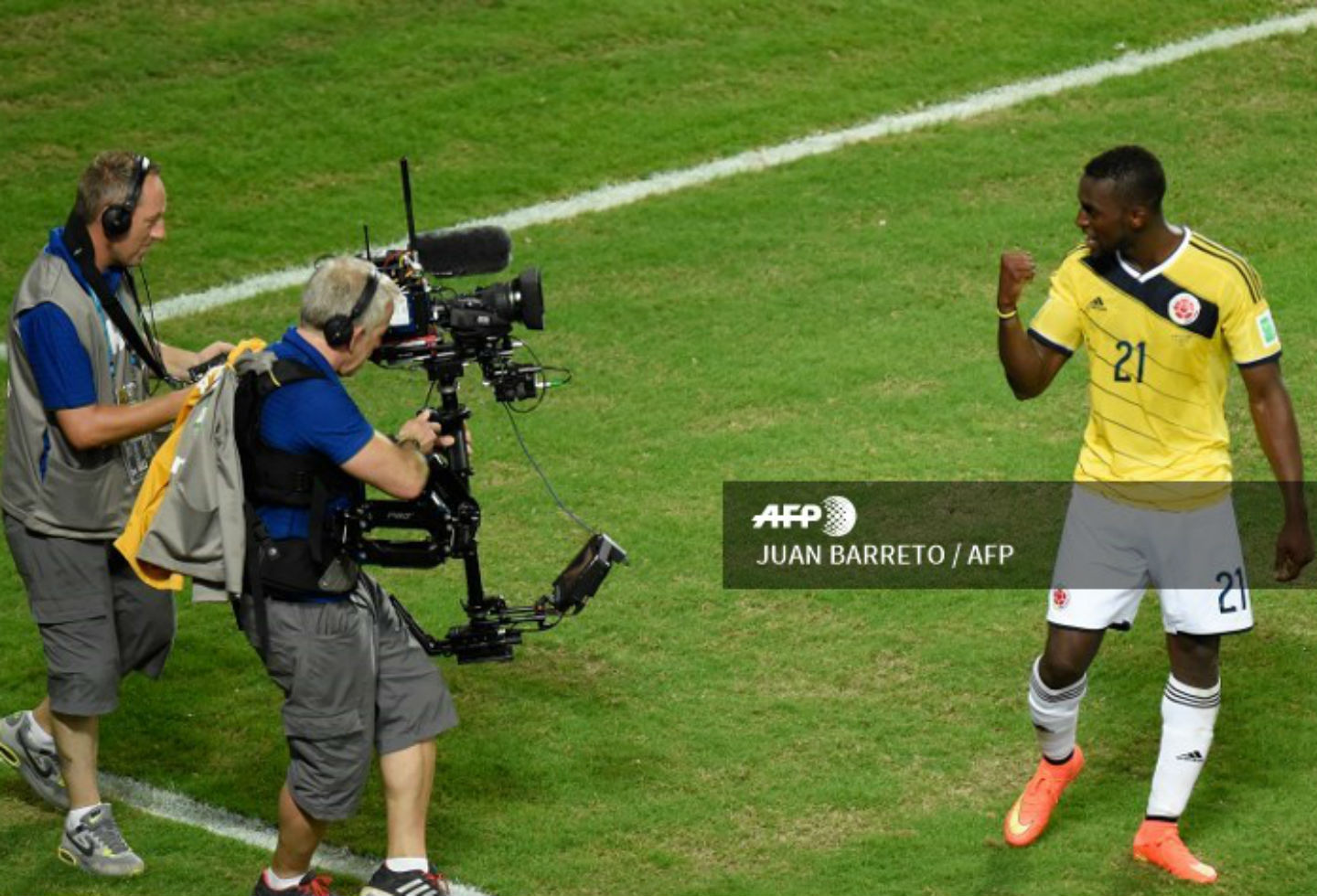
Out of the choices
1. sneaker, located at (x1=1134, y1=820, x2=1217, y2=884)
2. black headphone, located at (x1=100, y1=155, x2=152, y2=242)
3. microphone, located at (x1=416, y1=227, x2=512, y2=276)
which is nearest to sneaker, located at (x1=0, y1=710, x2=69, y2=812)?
black headphone, located at (x1=100, y1=155, x2=152, y2=242)


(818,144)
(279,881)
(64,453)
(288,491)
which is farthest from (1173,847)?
(818,144)

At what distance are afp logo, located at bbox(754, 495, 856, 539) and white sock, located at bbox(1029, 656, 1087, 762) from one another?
2669mm

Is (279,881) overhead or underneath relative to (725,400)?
underneath

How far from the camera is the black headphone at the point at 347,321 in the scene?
285 inches

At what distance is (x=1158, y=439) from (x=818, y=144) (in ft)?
26.0

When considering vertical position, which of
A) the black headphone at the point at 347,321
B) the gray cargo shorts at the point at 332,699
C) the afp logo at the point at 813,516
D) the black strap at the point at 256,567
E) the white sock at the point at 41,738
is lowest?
the white sock at the point at 41,738

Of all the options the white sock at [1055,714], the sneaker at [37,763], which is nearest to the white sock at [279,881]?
the sneaker at [37,763]

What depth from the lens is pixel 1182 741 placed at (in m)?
7.84

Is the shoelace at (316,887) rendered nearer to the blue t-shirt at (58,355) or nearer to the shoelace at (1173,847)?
the blue t-shirt at (58,355)

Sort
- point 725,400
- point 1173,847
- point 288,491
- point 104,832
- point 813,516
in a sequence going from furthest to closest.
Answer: point 725,400, point 813,516, point 104,832, point 1173,847, point 288,491

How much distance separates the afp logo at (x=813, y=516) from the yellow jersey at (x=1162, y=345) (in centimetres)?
297

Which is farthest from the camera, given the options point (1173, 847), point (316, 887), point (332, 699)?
point (1173, 847)

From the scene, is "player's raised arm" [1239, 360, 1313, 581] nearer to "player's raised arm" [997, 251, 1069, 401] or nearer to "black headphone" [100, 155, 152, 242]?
"player's raised arm" [997, 251, 1069, 401]

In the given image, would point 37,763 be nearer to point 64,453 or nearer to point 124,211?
point 64,453
